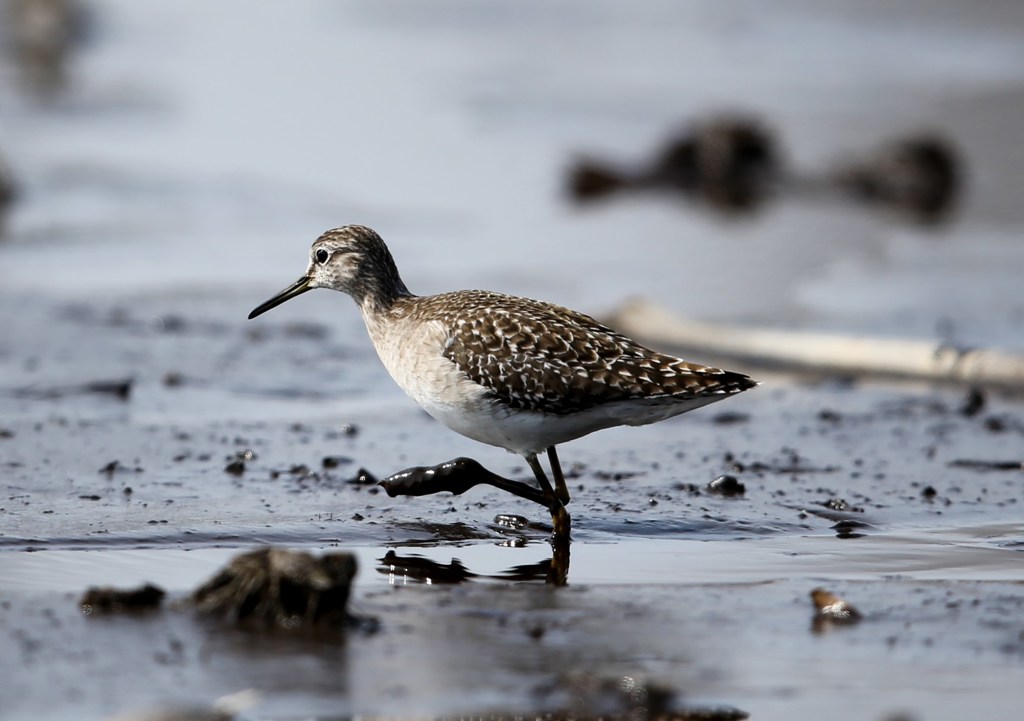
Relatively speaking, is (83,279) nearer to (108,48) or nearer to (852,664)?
(852,664)

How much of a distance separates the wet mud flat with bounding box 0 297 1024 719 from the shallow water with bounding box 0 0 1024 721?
0.02 metres

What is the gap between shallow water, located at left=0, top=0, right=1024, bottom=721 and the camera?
5992mm

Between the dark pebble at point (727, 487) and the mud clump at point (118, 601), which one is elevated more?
the dark pebble at point (727, 487)

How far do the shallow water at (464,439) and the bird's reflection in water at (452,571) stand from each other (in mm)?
27

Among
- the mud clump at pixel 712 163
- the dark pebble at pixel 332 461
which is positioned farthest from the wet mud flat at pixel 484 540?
the mud clump at pixel 712 163

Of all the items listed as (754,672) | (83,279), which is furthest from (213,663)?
(83,279)

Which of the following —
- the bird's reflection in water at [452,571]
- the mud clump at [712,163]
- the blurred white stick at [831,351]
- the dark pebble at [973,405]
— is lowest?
the bird's reflection in water at [452,571]

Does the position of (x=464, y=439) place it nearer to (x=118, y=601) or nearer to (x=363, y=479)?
(x=363, y=479)

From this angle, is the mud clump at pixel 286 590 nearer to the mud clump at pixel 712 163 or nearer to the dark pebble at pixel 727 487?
the dark pebble at pixel 727 487

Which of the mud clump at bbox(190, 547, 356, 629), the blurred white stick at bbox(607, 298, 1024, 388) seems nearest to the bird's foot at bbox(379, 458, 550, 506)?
the mud clump at bbox(190, 547, 356, 629)

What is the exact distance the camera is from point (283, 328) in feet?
41.4

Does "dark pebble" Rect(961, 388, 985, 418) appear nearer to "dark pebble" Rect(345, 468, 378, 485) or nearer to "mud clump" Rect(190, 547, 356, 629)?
"dark pebble" Rect(345, 468, 378, 485)

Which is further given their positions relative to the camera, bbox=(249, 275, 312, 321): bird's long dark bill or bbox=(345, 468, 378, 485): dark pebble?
bbox=(249, 275, 312, 321): bird's long dark bill

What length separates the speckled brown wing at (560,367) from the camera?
25.2ft
